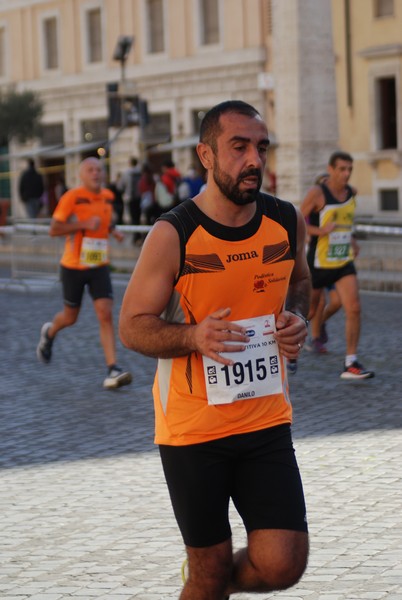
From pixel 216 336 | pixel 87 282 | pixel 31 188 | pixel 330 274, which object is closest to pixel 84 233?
pixel 87 282

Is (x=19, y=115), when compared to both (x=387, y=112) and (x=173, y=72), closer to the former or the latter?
(x=173, y=72)

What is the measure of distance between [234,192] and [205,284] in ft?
0.96

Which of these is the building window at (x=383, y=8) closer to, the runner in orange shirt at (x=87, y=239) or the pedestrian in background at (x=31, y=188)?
the pedestrian in background at (x=31, y=188)

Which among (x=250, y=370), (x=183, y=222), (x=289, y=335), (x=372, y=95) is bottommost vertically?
(x=250, y=370)

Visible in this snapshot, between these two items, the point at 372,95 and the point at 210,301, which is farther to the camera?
the point at 372,95

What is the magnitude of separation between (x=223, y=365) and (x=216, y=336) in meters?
0.19

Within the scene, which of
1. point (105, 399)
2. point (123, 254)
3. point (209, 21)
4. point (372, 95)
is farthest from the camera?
point (209, 21)

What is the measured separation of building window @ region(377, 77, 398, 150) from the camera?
4144cm

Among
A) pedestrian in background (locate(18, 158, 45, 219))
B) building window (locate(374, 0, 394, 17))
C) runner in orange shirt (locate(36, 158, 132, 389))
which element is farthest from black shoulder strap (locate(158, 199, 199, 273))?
building window (locate(374, 0, 394, 17))

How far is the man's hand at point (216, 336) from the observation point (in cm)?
435

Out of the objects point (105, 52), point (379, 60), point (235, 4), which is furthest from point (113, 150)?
point (379, 60)

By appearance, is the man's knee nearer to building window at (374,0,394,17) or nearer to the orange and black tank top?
the orange and black tank top

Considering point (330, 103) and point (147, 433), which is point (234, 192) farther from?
point (330, 103)

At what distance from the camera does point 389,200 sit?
→ 134 feet
